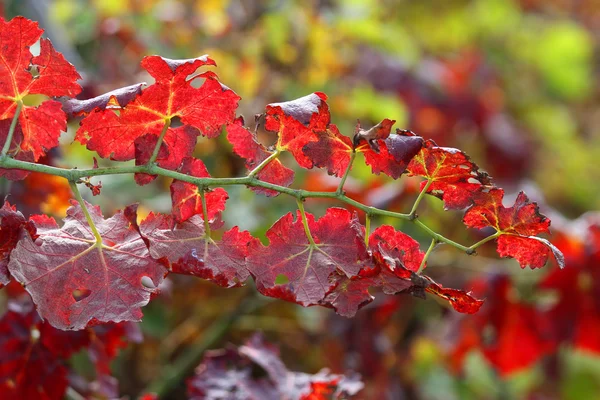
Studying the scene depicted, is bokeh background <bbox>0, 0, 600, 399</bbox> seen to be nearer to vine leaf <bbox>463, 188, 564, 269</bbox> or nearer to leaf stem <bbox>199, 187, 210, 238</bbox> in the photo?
leaf stem <bbox>199, 187, 210, 238</bbox>

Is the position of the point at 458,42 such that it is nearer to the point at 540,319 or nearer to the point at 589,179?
the point at 589,179

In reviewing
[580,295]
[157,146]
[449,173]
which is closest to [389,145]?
[449,173]

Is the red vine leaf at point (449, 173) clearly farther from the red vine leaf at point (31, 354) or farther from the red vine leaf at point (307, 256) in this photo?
the red vine leaf at point (31, 354)

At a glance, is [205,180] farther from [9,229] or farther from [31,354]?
[31,354]

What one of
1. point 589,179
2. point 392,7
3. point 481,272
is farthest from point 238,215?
point 589,179

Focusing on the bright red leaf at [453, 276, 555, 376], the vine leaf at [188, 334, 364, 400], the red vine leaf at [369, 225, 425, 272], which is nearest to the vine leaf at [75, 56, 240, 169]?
the red vine leaf at [369, 225, 425, 272]

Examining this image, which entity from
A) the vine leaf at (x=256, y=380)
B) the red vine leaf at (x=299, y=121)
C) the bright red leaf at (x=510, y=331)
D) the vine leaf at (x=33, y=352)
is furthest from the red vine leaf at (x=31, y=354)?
the bright red leaf at (x=510, y=331)
